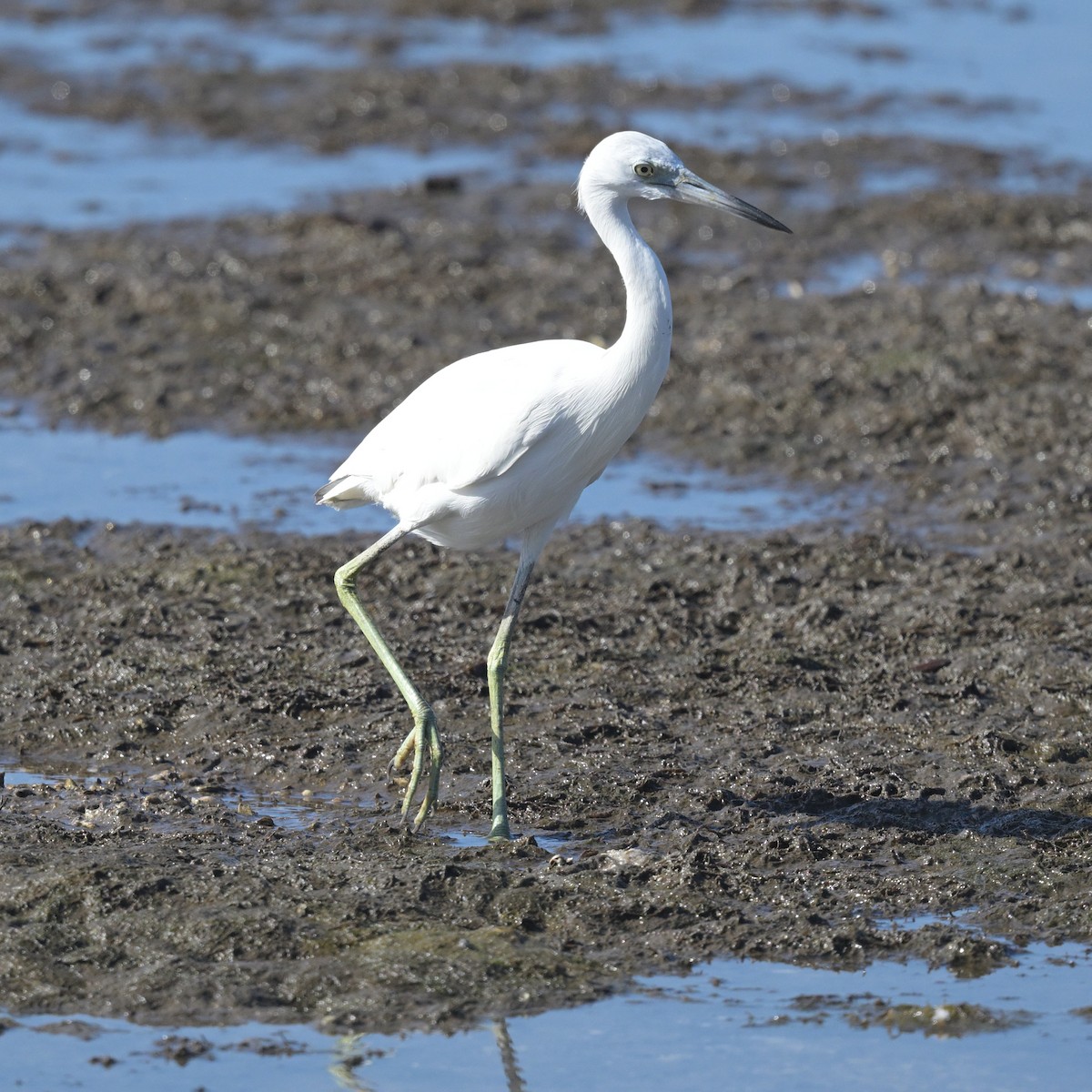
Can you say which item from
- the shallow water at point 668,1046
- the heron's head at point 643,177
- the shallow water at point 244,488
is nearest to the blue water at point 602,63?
the shallow water at point 244,488

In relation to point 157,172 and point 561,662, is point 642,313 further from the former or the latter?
point 157,172

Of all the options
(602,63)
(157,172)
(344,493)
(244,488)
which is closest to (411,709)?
(344,493)

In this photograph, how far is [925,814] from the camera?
20.2 feet

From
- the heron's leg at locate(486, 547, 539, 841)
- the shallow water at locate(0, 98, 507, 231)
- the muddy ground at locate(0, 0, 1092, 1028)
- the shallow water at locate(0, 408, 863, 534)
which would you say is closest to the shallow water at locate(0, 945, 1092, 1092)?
the muddy ground at locate(0, 0, 1092, 1028)

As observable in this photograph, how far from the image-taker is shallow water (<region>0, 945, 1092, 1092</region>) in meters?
4.69

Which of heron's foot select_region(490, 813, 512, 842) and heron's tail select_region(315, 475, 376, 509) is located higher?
heron's tail select_region(315, 475, 376, 509)

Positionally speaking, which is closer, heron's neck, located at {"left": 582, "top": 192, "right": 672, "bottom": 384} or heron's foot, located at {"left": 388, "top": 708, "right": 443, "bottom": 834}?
heron's neck, located at {"left": 582, "top": 192, "right": 672, "bottom": 384}

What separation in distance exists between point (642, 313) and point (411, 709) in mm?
1529

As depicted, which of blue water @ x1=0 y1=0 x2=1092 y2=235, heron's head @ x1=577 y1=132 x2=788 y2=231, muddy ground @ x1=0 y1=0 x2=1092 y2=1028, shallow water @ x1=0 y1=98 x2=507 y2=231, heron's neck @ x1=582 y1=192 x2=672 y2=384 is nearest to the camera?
muddy ground @ x1=0 y1=0 x2=1092 y2=1028

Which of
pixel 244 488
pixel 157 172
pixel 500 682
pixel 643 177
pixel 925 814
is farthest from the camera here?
pixel 157 172

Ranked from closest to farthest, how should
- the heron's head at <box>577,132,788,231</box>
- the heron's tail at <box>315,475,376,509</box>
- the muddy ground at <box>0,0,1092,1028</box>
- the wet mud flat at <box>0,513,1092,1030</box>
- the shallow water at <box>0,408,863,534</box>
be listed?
1. the wet mud flat at <box>0,513,1092,1030</box>
2. the muddy ground at <box>0,0,1092,1028</box>
3. the heron's head at <box>577,132,788,231</box>
4. the heron's tail at <box>315,475,376,509</box>
5. the shallow water at <box>0,408,863,534</box>

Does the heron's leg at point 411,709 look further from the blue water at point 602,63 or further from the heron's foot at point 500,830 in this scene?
the blue water at point 602,63

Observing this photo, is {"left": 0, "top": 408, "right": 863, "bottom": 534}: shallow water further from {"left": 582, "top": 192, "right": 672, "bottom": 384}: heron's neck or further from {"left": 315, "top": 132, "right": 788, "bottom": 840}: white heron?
{"left": 582, "top": 192, "right": 672, "bottom": 384}: heron's neck

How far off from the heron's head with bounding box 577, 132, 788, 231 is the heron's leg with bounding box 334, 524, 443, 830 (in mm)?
1296
